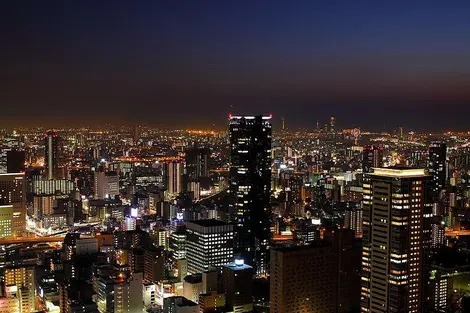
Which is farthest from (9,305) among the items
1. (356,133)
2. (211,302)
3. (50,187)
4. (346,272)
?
(356,133)

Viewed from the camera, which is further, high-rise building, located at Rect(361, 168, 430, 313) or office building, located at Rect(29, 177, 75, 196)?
office building, located at Rect(29, 177, 75, 196)

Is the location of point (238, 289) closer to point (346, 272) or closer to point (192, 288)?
point (192, 288)

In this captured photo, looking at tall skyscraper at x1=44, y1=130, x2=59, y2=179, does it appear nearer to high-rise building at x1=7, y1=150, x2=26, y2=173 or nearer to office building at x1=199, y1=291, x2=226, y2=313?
high-rise building at x1=7, y1=150, x2=26, y2=173

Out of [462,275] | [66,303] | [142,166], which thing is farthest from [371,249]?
[142,166]

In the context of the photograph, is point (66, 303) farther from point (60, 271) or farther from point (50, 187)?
point (50, 187)

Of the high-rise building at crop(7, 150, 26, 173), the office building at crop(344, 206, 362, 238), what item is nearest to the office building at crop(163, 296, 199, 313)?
the office building at crop(344, 206, 362, 238)

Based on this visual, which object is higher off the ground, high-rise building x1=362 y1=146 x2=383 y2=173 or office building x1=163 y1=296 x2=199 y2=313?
high-rise building x1=362 y1=146 x2=383 y2=173

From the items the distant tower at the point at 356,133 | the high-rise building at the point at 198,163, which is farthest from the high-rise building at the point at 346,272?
the high-rise building at the point at 198,163
